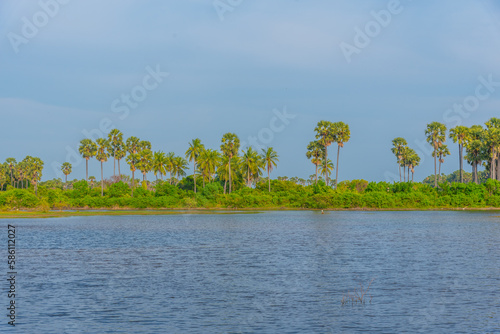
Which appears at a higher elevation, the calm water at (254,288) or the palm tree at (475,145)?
the palm tree at (475,145)

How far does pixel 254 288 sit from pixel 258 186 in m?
145

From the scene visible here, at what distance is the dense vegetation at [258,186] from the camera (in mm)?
144625

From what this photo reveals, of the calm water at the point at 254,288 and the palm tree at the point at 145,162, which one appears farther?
the palm tree at the point at 145,162

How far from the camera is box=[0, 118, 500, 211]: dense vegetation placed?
144625 millimetres

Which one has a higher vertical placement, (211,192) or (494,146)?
(494,146)

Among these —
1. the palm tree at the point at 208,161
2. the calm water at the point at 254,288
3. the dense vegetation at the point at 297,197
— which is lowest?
the calm water at the point at 254,288

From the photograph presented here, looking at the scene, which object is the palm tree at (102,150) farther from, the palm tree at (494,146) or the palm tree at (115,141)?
the palm tree at (494,146)

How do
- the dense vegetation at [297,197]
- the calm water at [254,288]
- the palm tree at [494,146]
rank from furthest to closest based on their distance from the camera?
the dense vegetation at [297,197] → the palm tree at [494,146] → the calm water at [254,288]

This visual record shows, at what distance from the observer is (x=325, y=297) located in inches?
1027

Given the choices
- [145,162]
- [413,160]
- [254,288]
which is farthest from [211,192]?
[254,288]

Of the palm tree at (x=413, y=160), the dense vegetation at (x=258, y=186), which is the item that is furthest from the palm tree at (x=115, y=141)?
the palm tree at (x=413, y=160)

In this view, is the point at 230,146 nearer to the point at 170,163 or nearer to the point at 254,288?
the point at 170,163

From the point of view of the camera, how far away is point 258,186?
173500 mm

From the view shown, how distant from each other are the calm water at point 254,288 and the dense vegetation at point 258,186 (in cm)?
9039
